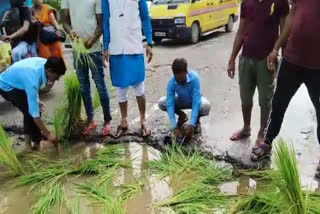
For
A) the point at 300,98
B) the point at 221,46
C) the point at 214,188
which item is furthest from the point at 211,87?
the point at 221,46

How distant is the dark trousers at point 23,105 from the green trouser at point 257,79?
217 centimetres

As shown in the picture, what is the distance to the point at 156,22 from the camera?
10.7 m

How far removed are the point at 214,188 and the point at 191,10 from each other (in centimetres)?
775

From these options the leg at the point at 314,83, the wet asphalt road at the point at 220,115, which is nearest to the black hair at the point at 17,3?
the wet asphalt road at the point at 220,115

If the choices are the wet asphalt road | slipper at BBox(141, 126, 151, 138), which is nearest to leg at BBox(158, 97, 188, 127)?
the wet asphalt road

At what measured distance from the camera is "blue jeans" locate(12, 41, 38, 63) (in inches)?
224

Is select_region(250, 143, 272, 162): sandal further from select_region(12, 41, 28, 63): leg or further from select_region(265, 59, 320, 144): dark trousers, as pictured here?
select_region(12, 41, 28, 63): leg

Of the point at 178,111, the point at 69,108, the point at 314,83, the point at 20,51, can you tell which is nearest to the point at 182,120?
the point at 178,111

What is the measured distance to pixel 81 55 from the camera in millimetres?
4258

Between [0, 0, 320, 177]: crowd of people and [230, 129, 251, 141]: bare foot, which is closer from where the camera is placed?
[0, 0, 320, 177]: crowd of people

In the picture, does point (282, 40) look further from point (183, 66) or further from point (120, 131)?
point (120, 131)

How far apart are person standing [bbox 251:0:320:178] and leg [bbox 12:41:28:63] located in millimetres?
3635

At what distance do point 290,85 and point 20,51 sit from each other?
3.89 m

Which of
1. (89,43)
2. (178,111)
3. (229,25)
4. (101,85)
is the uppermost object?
(89,43)
